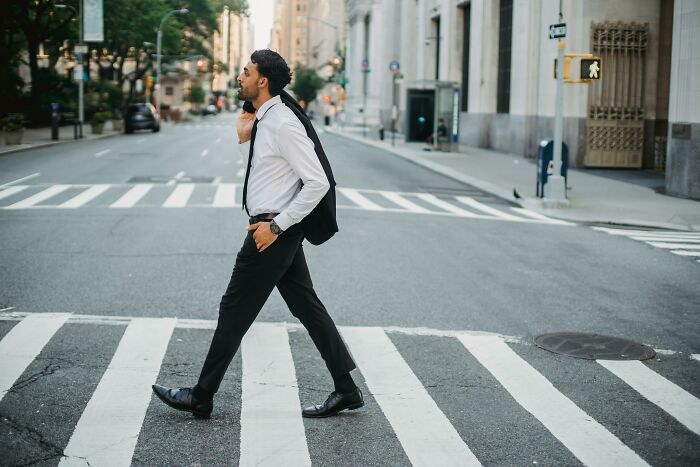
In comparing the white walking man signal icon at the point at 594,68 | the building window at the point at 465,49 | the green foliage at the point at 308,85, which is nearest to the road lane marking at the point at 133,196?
the white walking man signal icon at the point at 594,68

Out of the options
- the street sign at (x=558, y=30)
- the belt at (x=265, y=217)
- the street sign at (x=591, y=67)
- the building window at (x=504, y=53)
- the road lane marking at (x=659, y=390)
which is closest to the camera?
the belt at (x=265, y=217)

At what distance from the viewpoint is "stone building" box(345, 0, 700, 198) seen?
2178 centimetres

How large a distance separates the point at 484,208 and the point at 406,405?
1341 centimetres

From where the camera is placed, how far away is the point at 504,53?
135 ft

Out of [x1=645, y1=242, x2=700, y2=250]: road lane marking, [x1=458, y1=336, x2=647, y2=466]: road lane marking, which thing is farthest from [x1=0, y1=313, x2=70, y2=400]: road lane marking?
[x1=645, y1=242, x2=700, y2=250]: road lane marking

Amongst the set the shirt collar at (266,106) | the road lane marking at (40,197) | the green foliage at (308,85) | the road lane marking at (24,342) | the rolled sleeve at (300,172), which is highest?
the green foliage at (308,85)

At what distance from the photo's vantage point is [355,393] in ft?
18.6

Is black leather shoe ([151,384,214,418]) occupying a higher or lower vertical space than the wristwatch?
lower

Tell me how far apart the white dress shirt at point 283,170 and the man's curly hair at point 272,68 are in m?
0.08

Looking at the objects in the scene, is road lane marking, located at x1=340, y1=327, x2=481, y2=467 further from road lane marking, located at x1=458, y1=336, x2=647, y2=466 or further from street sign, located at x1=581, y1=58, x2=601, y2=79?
street sign, located at x1=581, y1=58, x2=601, y2=79

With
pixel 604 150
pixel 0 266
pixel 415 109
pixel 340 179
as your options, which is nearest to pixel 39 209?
pixel 0 266

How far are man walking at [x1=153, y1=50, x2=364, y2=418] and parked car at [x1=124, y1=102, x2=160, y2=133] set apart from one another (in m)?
53.0

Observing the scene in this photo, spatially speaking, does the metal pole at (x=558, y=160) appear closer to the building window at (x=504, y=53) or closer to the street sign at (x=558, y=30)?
the street sign at (x=558, y=30)

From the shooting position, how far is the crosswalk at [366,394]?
5095mm
